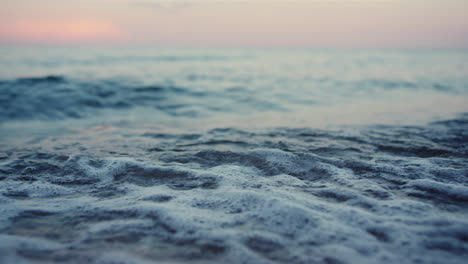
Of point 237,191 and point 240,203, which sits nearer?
point 240,203

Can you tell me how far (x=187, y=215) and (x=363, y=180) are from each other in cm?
161

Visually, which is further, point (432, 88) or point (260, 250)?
point (432, 88)

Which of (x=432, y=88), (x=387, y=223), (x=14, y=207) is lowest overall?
(x=14, y=207)

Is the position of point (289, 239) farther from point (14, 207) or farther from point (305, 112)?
point (305, 112)

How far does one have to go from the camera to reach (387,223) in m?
2.02

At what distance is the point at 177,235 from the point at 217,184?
840 millimetres

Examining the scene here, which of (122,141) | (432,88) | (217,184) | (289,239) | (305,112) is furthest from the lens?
(432,88)

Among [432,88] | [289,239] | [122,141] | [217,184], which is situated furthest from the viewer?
[432,88]

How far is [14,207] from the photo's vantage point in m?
2.31

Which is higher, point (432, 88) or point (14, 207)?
point (432, 88)

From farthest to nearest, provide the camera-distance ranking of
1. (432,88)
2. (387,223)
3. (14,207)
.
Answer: (432,88), (14,207), (387,223)

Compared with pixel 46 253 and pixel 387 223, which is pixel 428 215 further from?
pixel 46 253

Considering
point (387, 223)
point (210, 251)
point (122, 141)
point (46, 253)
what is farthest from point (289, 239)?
point (122, 141)

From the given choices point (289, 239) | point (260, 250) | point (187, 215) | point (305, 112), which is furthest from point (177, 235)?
point (305, 112)
